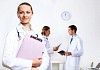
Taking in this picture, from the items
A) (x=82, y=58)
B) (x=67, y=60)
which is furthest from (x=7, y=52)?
(x=82, y=58)

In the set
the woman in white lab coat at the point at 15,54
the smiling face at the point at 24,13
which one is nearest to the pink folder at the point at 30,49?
the woman in white lab coat at the point at 15,54

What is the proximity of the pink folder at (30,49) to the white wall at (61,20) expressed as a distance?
5.57 feet

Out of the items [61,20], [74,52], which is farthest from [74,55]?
[61,20]

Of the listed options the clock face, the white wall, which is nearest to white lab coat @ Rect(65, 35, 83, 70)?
the white wall

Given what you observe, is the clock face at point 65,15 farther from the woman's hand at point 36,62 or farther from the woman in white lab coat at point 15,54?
the woman's hand at point 36,62

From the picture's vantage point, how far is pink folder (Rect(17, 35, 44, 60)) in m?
1.23

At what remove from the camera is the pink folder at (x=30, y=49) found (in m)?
1.23

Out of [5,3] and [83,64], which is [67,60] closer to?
[83,64]

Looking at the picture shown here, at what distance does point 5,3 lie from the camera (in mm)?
3023

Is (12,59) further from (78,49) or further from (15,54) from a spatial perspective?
(78,49)

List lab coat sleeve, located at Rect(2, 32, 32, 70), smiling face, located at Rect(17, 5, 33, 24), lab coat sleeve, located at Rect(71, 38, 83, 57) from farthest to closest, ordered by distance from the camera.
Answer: lab coat sleeve, located at Rect(71, 38, 83, 57)
smiling face, located at Rect(17, 5, 33, 24)
lab coat sleeve, located at Rect(2, 32, 32, 70)

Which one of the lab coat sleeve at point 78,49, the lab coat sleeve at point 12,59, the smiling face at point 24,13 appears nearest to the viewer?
the lab coat sleeve at point 12,59

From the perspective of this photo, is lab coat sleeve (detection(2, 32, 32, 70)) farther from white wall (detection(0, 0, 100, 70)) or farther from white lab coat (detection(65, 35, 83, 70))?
white wall (detection(0, 0, 100, 70))

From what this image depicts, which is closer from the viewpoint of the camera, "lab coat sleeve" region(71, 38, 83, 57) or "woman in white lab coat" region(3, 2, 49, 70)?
"woman in white lab coat" region(3, 2, 49, 70)
